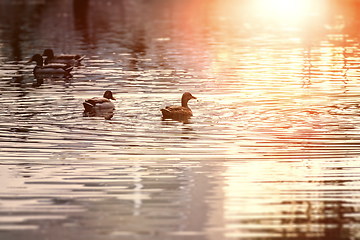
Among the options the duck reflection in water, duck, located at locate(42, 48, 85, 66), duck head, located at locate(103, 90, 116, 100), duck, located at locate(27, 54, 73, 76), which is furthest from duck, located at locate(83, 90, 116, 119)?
duck, located at locate(42, 48, 85, 66)

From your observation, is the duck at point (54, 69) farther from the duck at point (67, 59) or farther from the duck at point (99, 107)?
the duck at point (99, 107)

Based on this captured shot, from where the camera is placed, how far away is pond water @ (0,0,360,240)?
41.1 ft

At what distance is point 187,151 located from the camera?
59.2ft

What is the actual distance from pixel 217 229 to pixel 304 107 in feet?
42.7

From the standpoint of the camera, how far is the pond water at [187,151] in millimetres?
12539

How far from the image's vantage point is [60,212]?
13.0 m

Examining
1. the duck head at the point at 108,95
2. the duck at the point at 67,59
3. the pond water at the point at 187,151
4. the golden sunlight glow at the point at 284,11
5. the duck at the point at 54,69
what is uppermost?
the golden sunlight glow at the point at 284,11

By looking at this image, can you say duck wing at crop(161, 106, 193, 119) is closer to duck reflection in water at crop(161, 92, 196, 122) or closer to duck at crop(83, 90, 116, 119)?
duck reflection in water at crop(161, 92, 196, 122)

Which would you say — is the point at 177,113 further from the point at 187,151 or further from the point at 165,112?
the point at 187,151

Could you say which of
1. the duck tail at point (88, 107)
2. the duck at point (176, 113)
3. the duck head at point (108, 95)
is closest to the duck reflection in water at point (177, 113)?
the duck at point (176, 113)

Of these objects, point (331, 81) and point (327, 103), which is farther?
point (331, 81)

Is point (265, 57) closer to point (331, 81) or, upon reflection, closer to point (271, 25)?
point (331, 81)

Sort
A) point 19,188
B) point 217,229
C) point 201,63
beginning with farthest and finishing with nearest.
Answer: point 201,63 → point 19,188 → point 217,229

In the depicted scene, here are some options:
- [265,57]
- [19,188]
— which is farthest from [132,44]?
[19,188]
